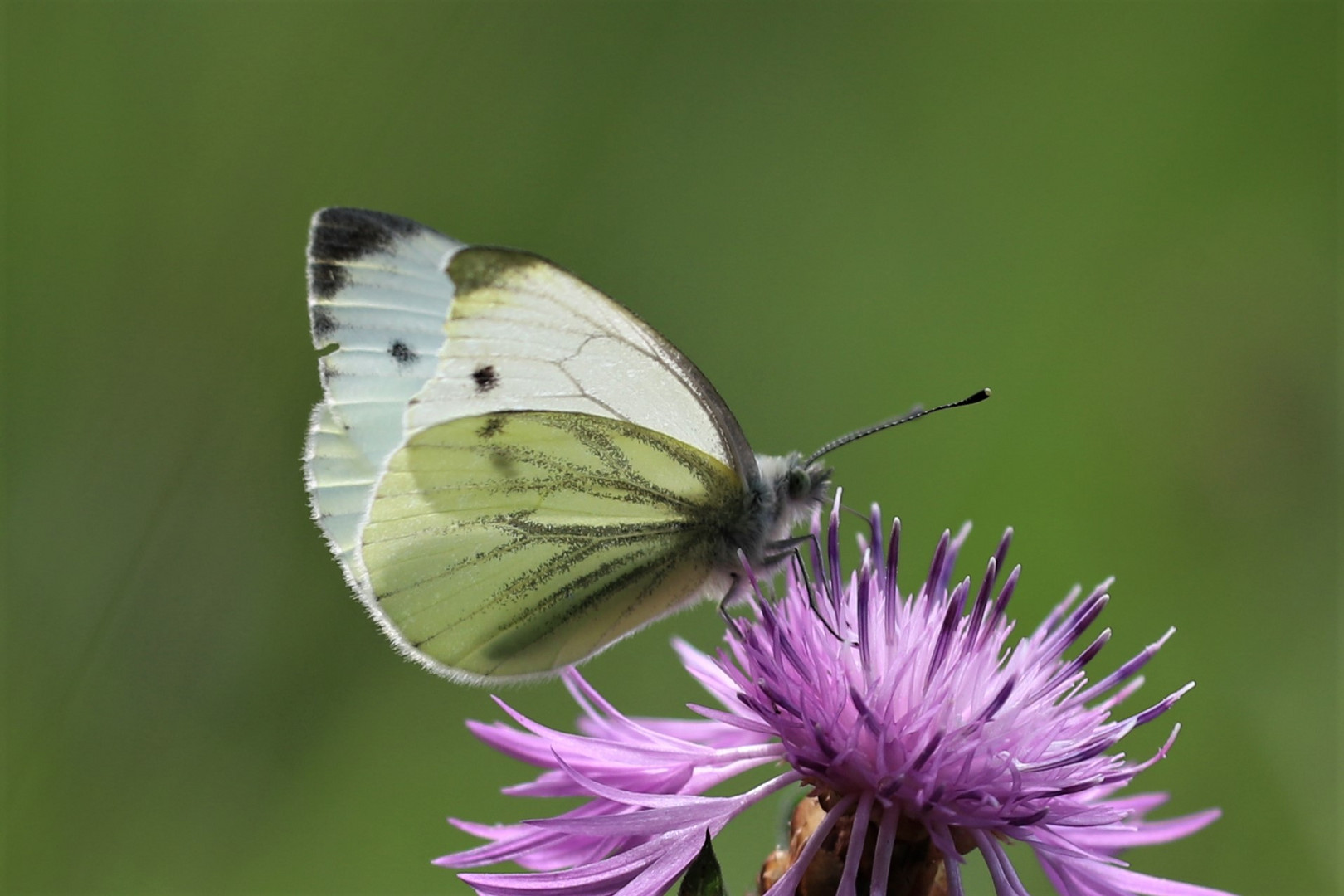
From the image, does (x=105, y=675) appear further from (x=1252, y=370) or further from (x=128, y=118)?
(x=1252, y=370)

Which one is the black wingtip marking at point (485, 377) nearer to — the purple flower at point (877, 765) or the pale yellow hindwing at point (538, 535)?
the pale yellow hindwing at point (538, 535)

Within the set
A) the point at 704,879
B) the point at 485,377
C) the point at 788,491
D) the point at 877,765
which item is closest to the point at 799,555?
the point at 788,491

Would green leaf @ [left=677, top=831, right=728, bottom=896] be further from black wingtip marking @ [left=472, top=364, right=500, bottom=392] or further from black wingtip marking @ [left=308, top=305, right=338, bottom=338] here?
black wingtip marking @ [left=308, top=305, right=338, bottom=338]

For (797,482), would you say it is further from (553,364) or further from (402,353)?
(402,353)

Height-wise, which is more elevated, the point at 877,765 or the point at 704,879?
the point at 877,765

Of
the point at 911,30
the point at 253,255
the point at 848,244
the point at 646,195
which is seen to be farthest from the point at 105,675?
the point at 911,30

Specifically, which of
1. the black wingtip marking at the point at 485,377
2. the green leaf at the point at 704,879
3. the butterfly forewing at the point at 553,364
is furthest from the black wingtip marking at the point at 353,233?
the green leaf at the point at 704,879

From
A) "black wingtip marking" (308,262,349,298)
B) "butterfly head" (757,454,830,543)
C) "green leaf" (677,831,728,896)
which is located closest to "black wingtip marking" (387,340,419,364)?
"black wingtip marking" (308,262,349,298)

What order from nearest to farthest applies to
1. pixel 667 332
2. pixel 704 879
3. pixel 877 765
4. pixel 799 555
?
1. pixel 704 879
2. pixel 877 765
3. pixel 799 555
4. pixel 667 332
